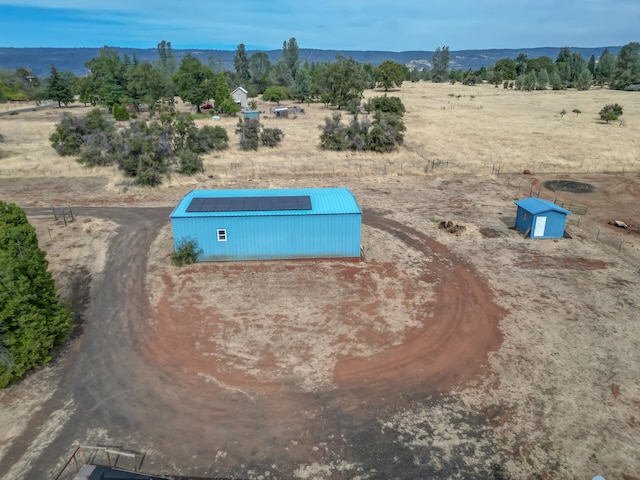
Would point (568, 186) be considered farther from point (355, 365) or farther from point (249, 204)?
point (355, 365)

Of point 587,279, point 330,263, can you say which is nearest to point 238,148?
point 330,263

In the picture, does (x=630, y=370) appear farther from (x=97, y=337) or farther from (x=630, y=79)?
(x=630, y=79)

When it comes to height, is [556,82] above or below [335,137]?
above

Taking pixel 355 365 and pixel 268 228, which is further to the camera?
pixel 268 228

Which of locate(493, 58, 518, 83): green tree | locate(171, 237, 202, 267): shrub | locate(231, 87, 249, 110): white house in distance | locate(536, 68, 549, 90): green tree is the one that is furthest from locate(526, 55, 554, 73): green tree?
locate(171, 237, 202, 267): shrub

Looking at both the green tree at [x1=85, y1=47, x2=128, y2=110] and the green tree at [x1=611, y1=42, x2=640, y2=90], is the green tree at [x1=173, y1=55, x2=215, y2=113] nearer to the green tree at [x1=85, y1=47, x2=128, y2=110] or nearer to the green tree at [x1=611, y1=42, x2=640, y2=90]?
the green tree at [x1=85, y1=47, x2=128, y2=110]

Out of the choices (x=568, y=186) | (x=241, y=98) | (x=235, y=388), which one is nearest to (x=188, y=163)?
(x=235, y=388)
